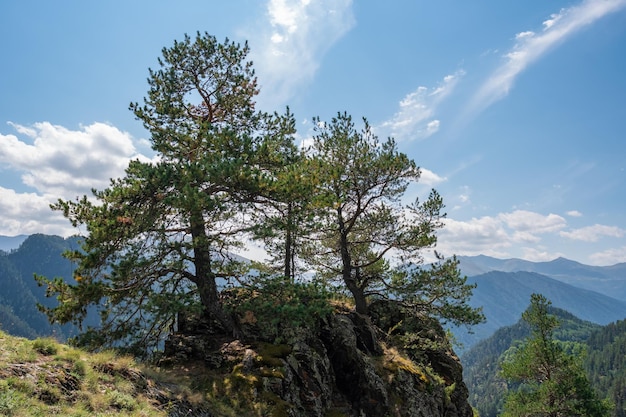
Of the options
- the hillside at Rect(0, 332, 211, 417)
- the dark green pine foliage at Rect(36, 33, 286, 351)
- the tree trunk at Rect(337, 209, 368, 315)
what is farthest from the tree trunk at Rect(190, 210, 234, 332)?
the tree trunk at Rect(337, 209, 368, 315)

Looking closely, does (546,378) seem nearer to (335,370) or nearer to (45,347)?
(335,370)

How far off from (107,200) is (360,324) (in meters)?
14.6

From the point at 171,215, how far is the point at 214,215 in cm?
216

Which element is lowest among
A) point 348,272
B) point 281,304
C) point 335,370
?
point 335,370

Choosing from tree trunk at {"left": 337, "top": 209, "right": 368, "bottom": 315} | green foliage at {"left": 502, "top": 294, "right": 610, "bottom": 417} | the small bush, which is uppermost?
tree trunk at {"left": 337, "top": 209, "right": 368, "bottom": 315}

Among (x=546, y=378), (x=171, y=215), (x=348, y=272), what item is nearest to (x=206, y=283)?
(x=171, y=215)

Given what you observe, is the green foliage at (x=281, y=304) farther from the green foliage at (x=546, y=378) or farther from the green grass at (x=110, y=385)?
the green foliage at (x=546, y=378)

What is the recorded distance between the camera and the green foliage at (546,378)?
26688 millimetres

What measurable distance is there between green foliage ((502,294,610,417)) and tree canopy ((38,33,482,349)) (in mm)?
12136

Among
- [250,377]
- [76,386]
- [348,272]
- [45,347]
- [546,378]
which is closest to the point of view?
[76,386]

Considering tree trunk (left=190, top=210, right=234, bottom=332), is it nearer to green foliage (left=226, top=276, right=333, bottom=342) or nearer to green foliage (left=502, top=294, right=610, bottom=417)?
green foliage (left=226, top=276, right=333, bottom=342)

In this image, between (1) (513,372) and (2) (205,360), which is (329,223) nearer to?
(2) (205,360)

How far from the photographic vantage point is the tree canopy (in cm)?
1310

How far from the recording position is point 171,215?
15.0 metres
